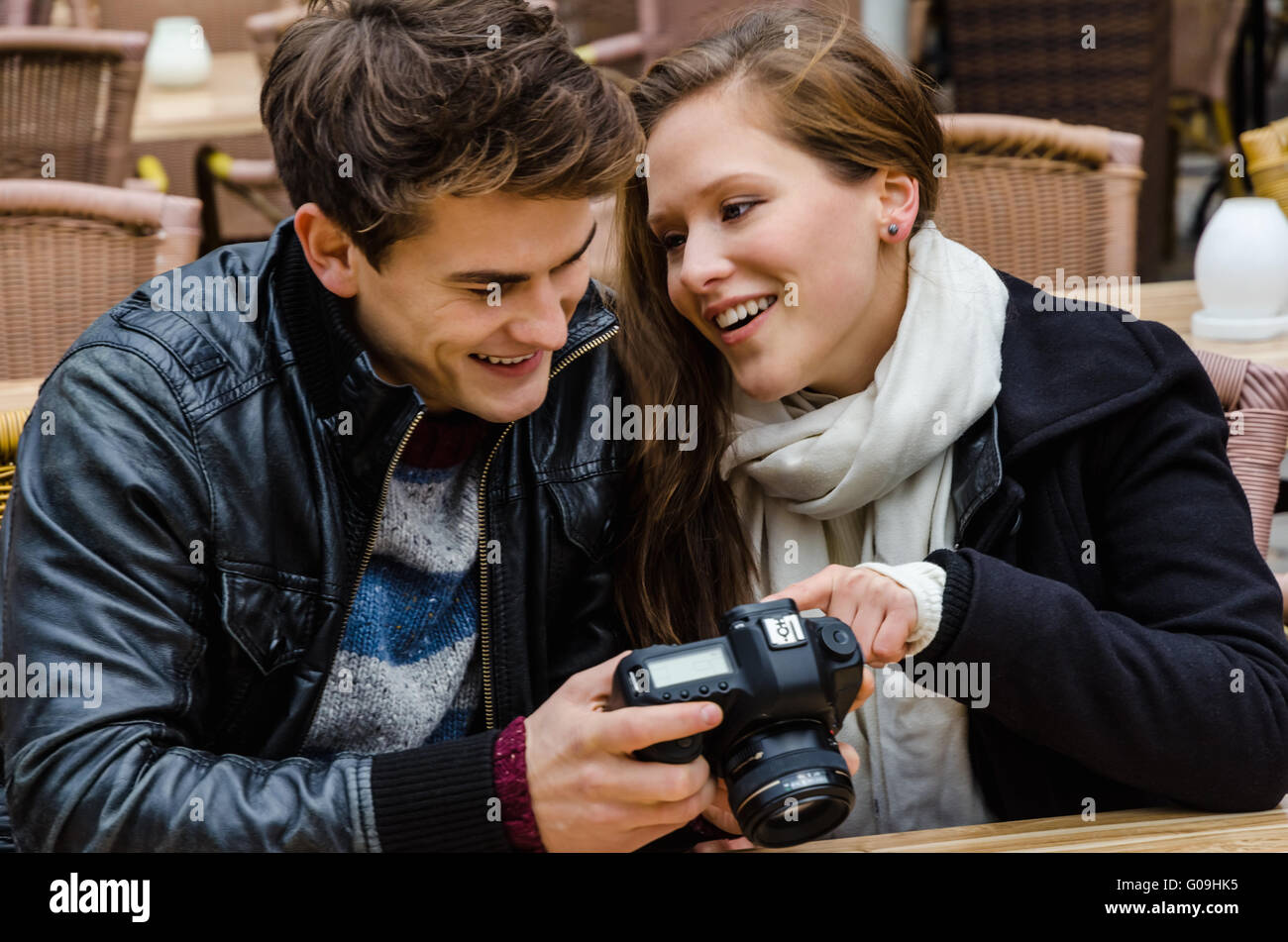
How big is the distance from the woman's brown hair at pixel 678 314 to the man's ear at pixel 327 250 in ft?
1.21

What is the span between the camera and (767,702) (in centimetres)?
124

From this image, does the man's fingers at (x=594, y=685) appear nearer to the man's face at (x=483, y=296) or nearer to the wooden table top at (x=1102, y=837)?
the wooden table top at (x=1102, y=837)

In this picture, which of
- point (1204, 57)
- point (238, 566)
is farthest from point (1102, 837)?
point (1204, 57)

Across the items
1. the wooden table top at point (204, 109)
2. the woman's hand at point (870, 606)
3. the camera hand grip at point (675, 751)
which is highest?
the wooden table top at point (204, 109)

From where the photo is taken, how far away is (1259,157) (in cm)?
283

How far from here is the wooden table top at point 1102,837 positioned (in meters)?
1.30

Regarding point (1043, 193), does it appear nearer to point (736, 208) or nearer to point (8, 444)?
point (736, 208)

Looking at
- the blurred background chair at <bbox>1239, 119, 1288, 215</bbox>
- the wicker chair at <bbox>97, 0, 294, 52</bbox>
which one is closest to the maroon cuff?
the blurred background chair at <bbox>1239, 119, 1288, 215</bbox>

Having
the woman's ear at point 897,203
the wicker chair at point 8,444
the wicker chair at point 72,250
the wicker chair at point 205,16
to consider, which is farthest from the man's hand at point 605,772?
the wicker chair at point 205,16

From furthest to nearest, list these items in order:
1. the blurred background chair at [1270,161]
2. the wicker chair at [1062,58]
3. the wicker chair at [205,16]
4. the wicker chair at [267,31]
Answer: the wicker chair at [205,16] → the wicker chair at [267,31] → the wicker chair at [1062,58] → the blurred background chair at [1270,161]
